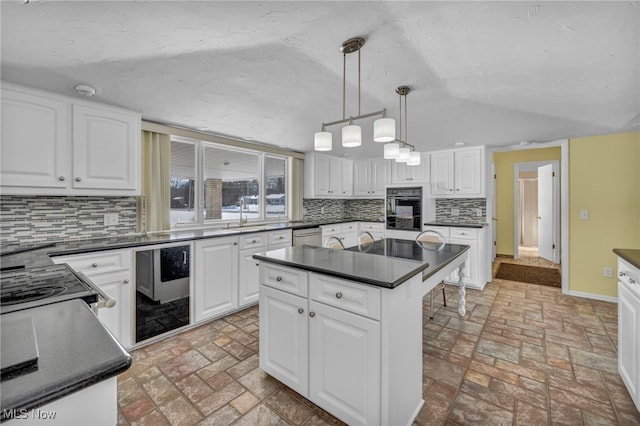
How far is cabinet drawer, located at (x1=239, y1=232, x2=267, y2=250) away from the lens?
319 cm

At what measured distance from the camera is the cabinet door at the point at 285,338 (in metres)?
1.70

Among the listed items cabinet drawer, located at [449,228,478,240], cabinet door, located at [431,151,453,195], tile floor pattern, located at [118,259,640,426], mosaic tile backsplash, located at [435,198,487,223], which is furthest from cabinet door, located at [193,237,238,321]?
mosaic tile backsplash, located at [435,198,487,223]

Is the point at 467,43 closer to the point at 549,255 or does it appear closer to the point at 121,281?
the point at 121,281

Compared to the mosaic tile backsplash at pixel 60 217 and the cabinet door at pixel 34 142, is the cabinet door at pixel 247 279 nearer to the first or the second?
the mosaic tile backsplash at pixel 60 217

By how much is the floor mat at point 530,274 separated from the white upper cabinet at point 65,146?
550cm

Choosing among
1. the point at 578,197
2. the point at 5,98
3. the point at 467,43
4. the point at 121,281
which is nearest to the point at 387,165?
the point at 578,197

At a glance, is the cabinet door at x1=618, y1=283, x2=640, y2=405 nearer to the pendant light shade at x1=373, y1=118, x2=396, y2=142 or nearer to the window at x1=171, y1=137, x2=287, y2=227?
the pendant light shade at x1=373, y1=118, x2=396, y2=142

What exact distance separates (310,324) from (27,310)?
122 centimetres

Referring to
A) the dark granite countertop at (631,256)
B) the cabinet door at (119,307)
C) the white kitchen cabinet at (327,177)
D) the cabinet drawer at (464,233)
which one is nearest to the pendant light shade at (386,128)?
the dark granite countertop at (631,256)

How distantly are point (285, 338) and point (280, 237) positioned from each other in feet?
6.34

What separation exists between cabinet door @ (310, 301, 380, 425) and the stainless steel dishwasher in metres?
2.30

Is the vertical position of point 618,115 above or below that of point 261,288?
above

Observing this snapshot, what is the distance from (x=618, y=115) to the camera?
2.75m

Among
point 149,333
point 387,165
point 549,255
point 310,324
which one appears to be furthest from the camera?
point 549,255
